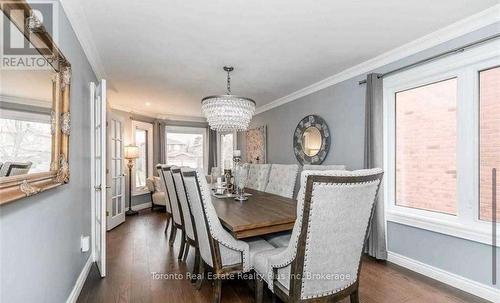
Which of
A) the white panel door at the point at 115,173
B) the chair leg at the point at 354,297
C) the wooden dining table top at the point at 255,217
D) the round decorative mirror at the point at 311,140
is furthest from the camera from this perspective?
the white panel door at the point at 115,173

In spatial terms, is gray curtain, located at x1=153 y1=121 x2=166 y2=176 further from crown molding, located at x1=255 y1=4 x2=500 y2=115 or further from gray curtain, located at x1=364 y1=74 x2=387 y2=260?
gray curtain, located at x1=364 y1=74 x2=387 y2=260

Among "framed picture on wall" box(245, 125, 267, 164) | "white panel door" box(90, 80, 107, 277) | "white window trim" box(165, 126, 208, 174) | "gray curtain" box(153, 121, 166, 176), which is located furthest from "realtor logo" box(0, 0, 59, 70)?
"white window trim" box(165, 126, 208, 174)

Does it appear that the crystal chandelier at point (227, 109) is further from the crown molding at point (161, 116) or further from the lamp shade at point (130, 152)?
the crown molding at point (161, 116)

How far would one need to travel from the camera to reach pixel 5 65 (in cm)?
100

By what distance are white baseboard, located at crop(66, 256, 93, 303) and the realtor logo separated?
1.73 m

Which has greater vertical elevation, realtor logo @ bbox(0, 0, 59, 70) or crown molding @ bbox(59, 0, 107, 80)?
crown molding @ bbox(59, 0, 107, 80)

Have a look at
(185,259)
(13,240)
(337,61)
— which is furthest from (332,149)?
(13,240)

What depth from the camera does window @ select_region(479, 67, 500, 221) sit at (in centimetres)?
206

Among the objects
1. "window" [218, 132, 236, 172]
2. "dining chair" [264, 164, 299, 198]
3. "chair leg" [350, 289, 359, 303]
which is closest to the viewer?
"chair leg" [350, 289, 359, 303]

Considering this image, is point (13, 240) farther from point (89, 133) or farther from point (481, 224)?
point (481, 224)

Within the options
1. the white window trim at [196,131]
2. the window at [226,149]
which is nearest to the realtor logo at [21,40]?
the white window trim at [196,131]

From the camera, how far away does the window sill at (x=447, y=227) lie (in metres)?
2.05

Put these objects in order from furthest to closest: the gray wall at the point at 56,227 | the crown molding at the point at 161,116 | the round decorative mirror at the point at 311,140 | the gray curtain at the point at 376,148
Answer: the crown molding at the point at 161,116 → the round decorative mirror at the point at 311,140 → the gray curtain at the point at 376,148 → the gray wall at the point at 56,227

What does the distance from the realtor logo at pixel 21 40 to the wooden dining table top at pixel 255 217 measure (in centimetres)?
147
